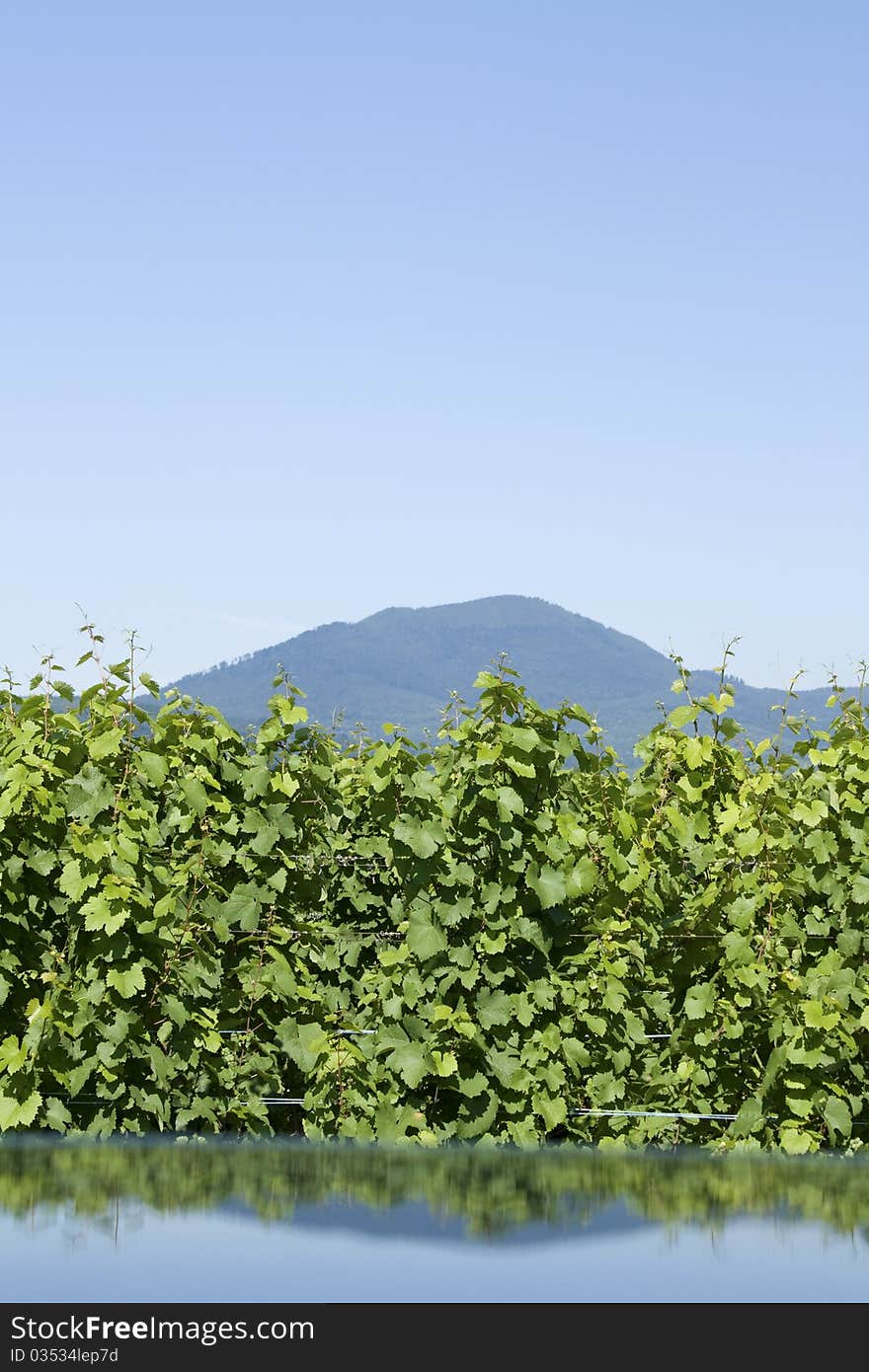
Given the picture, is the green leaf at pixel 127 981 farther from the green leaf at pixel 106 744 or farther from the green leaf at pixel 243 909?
the green leaf at pixel 106 744

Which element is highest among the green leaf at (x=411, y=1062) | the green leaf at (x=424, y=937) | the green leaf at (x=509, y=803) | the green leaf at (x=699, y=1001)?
the green leaf at (x=509, y=803)

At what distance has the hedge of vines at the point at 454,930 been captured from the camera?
293 inches

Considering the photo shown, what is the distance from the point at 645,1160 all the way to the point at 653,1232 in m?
1.59

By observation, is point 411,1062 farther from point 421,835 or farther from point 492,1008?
point 421,835

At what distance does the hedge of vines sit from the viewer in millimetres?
7430

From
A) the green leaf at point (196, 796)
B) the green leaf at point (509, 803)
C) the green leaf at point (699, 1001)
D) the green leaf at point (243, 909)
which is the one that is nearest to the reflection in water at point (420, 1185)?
the green leaf at point (699, 1001)

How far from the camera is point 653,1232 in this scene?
555cm

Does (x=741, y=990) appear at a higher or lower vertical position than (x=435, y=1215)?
higher

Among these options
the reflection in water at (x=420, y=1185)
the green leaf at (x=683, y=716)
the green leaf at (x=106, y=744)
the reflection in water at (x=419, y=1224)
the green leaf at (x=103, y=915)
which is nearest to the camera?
the reflection in water at (x=419, y=1224)

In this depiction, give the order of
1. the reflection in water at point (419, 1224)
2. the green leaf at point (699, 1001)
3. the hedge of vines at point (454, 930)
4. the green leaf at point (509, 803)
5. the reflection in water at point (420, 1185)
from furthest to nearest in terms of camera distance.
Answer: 1. the green leaf at point (699, 1001)
2. the hedge of vines at point (454, 930)
3. the green leaf at point (509, 803)
4. the reflection in water at point (420, 1185)
5. the reflection in water at point (419, 1224)

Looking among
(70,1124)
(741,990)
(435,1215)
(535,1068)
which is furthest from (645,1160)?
(70,1124)

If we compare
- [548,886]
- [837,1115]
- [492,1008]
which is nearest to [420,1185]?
[492,1008]
